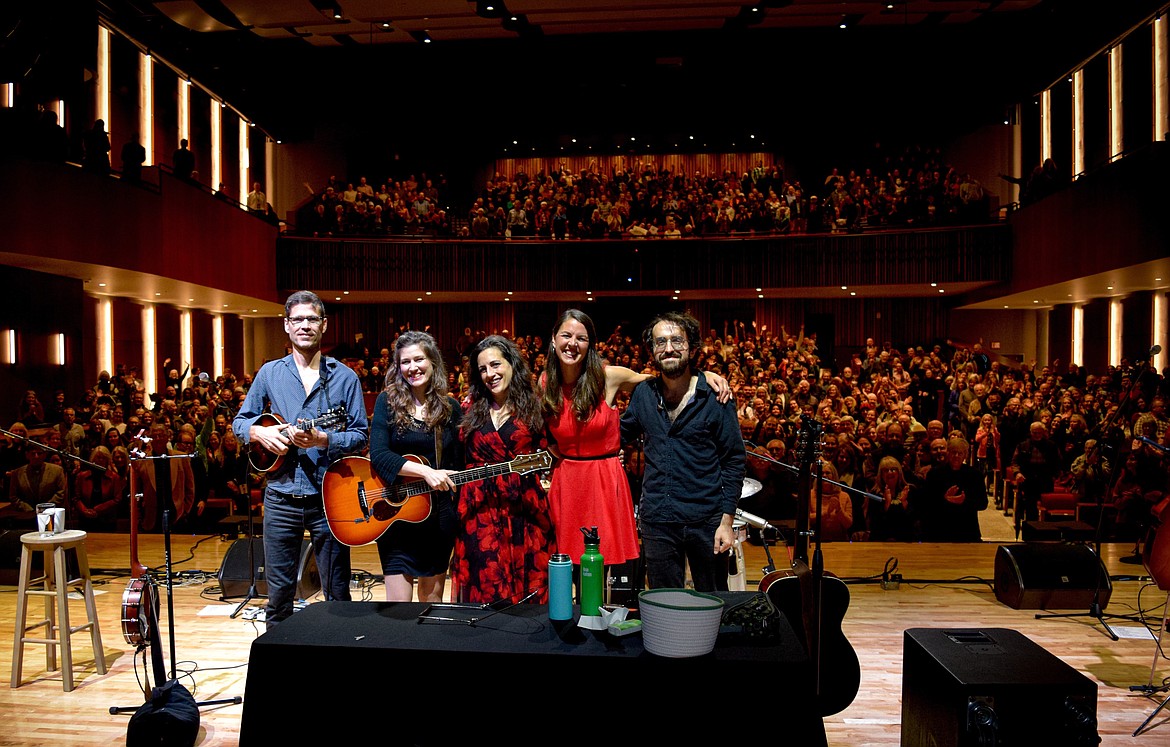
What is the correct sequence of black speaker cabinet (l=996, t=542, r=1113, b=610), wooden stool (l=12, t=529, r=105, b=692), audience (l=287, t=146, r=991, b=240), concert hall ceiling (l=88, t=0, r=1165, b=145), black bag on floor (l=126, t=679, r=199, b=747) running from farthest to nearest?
audience (l=287, t=146, r=991, b=240) → concert hall ceiling (l=88, t=0, r=1165, b=145) → black speaker cabinet (l=996, t=542, r=1113, b=610) → wooden stool (l=12, t=529, r=105, b=692) → black bag on floor (l=126, t=679, r=199, b=747)

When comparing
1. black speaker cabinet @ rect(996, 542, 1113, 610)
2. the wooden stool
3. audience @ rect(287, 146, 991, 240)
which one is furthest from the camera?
audience @ rect(287, 146, 991, 240)

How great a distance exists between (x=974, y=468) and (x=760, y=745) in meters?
5.31

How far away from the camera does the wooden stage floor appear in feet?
10.1

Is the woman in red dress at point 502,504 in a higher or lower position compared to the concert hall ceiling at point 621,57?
lower

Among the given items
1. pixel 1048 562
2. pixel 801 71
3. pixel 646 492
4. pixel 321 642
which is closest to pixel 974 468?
pixel 1048 562

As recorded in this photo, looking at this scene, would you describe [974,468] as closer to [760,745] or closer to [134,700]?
[760,745]

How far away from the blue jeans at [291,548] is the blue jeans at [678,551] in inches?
46.1

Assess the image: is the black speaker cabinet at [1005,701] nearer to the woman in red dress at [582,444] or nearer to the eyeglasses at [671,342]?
the woman in red dress at [582,444]

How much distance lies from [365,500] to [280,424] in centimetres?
45

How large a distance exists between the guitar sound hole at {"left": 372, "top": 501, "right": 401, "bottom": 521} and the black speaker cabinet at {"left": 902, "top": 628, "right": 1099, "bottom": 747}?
192cm

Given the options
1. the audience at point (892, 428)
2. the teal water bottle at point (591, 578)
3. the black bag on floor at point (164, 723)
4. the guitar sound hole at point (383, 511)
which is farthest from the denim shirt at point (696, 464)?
the audience at point (892, 428)

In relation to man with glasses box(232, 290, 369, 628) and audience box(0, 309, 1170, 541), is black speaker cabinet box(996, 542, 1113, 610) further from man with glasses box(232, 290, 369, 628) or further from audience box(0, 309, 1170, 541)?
man with glasses box(232, 290, 369, 628)

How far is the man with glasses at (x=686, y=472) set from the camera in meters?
2.91

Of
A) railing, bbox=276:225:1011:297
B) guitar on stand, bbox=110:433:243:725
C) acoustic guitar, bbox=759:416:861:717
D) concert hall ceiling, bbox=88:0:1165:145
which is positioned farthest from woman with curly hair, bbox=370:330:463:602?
railing, bbox=276:225:1011:297
